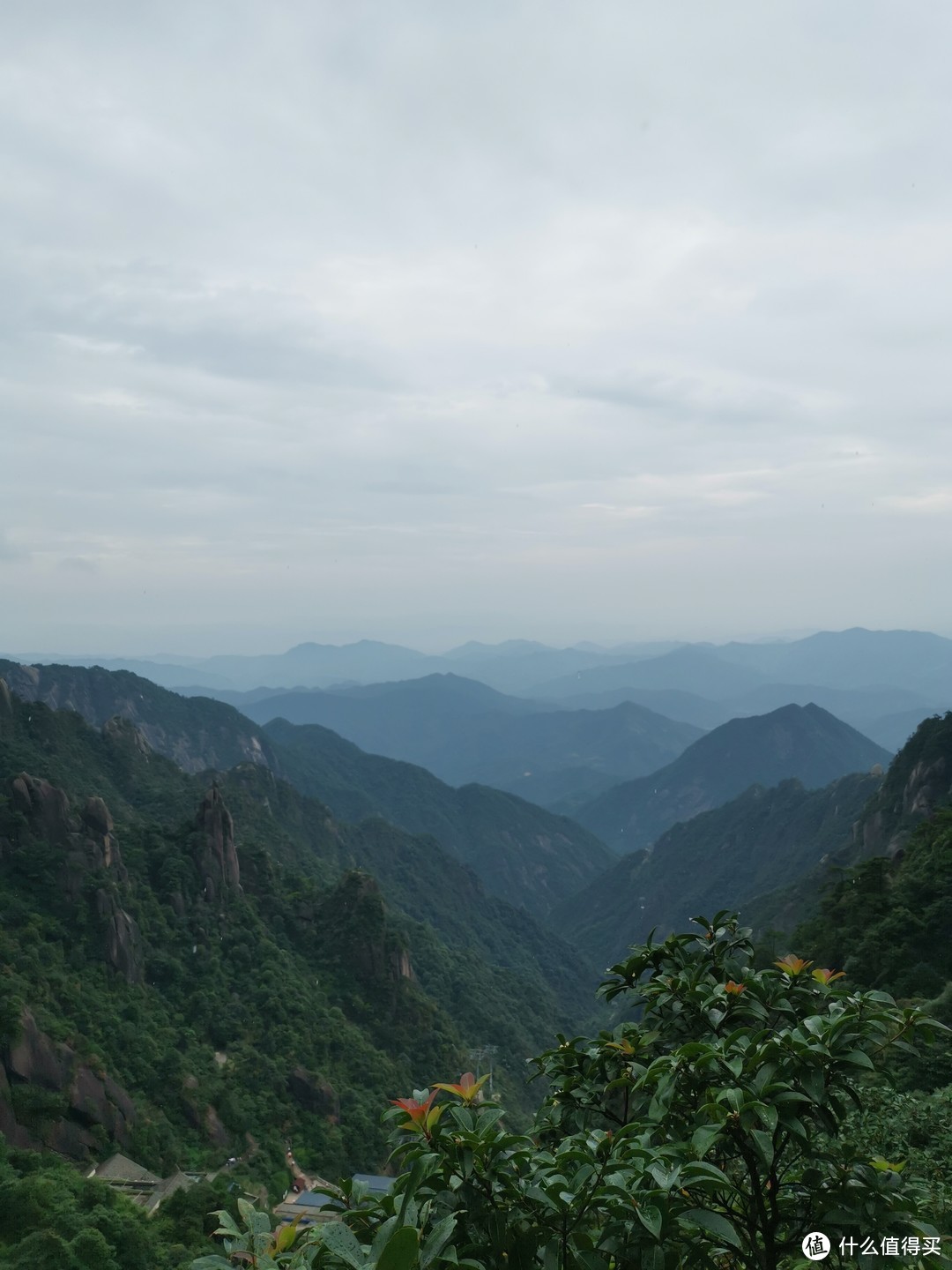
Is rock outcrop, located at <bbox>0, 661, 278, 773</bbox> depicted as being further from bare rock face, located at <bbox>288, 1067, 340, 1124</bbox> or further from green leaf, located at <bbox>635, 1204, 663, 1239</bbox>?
green leaf, located at <bbox>635, 1204, 663, 1239</bbox>

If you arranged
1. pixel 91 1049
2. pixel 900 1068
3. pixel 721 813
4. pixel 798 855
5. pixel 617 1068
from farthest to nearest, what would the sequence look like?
pixel 721 813
pixel 798 855
pixel 91 1049
pixel 900 1068
pixel 617 1068

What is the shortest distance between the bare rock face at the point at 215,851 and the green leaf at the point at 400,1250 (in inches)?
2178

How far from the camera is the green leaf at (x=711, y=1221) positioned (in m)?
3.43

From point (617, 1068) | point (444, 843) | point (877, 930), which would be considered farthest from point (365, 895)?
point (444, 843)

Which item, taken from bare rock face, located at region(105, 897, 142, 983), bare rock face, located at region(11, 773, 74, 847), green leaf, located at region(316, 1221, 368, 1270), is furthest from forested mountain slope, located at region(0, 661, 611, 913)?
green leaf, located at region(316, 1221, 368, 1270)

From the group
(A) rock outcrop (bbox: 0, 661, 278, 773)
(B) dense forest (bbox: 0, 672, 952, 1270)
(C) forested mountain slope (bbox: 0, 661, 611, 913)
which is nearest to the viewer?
(B) dense forest (bbox: 0, 672, 952, 1270)

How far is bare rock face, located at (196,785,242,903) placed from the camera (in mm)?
53969

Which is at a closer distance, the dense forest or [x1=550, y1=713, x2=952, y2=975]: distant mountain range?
the dense forest

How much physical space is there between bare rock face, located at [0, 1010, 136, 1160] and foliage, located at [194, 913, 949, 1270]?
34321 millimetres

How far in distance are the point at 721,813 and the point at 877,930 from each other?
134 m

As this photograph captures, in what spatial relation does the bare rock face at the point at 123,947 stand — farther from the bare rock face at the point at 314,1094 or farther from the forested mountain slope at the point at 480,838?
the forested mountain slope at the point at 480,838

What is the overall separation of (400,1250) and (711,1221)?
56.5 inches

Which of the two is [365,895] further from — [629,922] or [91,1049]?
[629,922]

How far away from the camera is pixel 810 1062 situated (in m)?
4.08
